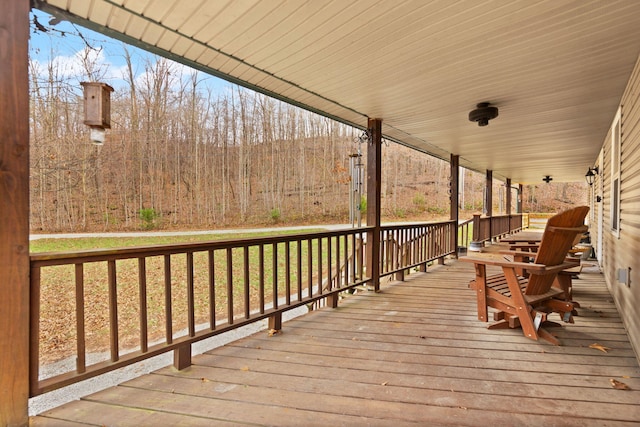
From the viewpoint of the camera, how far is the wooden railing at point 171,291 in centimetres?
167

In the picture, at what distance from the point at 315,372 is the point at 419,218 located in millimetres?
19731

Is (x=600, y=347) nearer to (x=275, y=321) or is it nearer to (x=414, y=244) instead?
(x=275, y=321)

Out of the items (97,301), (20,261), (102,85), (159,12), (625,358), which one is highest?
(159,12)

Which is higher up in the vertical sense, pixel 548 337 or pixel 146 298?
pixel 146 298

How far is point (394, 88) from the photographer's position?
3064 mm

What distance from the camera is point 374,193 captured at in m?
4.13

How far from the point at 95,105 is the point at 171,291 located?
1673mm

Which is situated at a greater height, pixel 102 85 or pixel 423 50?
pixel 423 50

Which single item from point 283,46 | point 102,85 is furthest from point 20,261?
point 283,46

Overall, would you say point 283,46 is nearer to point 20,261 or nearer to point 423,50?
point 423,50

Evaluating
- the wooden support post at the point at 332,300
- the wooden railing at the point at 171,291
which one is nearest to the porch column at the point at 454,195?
the wooden railing at the point at 171,291

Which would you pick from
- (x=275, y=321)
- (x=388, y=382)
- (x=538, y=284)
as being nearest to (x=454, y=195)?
(x=538, y=284)

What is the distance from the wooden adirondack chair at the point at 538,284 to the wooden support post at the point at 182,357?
96.9 inches

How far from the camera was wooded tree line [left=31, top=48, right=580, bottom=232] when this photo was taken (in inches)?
263
